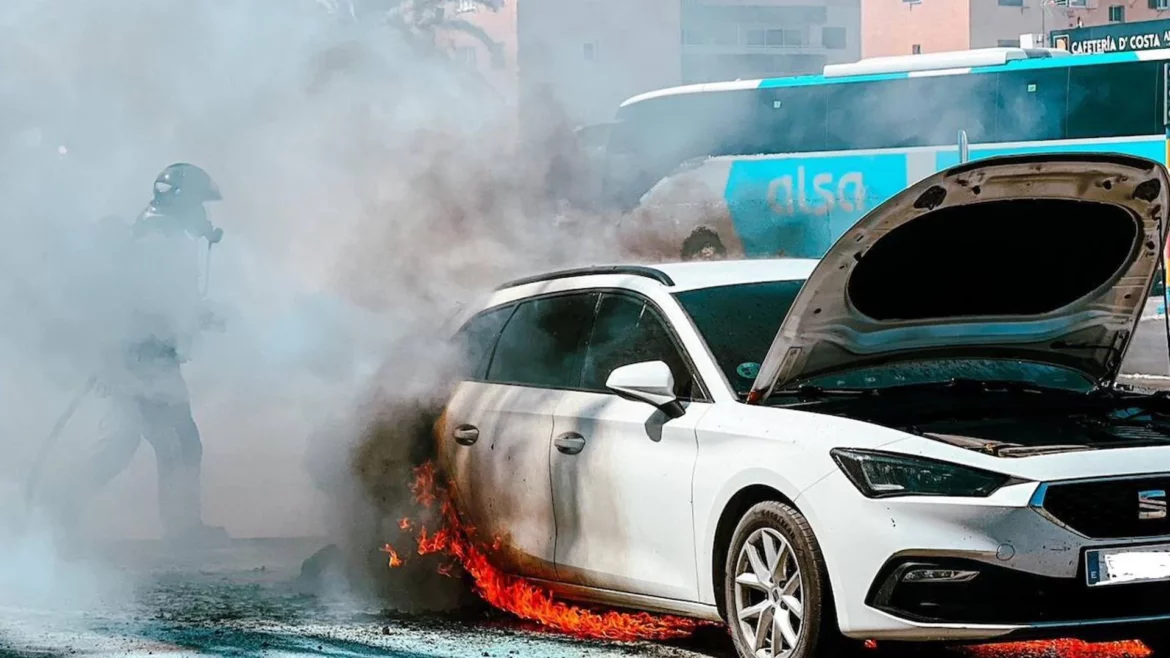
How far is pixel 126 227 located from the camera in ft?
30.8

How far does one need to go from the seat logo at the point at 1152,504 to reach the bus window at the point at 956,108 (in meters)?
16.1

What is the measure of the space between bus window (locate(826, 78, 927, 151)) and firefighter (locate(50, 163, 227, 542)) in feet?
43.1

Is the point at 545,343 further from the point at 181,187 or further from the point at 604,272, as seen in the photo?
the point at 181,187

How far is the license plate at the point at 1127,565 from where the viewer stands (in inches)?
201

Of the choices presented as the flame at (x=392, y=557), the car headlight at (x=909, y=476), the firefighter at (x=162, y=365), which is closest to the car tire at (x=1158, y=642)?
the car headlight at (x=909, y=476)

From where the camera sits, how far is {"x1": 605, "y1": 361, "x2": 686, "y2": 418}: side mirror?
19.7ft

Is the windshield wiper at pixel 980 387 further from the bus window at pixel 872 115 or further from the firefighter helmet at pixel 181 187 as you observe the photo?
the bus window at pixel 872 115

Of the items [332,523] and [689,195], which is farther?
[689,195]

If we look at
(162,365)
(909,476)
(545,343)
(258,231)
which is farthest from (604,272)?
(258,231)

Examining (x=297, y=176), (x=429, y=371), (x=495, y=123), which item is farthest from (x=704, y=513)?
(x=495, y=123)

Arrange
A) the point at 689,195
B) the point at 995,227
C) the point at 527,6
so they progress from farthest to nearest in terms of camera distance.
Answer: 1. the point at 689,195
2. the point at 527,6
3. the point at 995,227

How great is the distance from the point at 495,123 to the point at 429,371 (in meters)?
4.93

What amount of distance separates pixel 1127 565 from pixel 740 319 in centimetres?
176

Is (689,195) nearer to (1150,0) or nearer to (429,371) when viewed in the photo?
(429,371)
